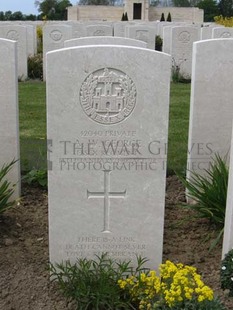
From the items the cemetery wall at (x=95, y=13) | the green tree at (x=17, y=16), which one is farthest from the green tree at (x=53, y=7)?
the cemetery wall at (x=95, y=13)

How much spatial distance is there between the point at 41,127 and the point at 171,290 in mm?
4938

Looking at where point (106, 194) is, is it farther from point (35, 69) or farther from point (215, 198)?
point (35, 69)

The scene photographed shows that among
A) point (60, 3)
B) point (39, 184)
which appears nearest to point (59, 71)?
point (39, 184)

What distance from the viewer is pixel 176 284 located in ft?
9.24

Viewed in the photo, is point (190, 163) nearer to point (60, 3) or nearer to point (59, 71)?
point (59, 71)

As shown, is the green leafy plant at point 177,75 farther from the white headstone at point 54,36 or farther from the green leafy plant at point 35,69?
the green leafy plant at point 35,69

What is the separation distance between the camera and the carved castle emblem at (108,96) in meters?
3.05

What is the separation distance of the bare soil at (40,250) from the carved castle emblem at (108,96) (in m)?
1.09

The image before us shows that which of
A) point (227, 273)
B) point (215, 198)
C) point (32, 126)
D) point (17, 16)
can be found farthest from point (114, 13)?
point (227, 273)

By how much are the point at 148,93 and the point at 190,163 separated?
1.70 m

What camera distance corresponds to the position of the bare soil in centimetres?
321

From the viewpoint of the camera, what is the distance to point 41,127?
741 centimetres

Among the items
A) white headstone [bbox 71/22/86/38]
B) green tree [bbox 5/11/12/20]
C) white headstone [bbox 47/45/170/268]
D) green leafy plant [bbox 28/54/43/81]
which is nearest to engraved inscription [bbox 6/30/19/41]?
green leafy plant [bbox 28/54/43/81]

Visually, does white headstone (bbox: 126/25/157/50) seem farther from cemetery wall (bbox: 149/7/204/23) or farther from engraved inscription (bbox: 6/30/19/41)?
cemetery wall (bbox: 149/7/204/23)
